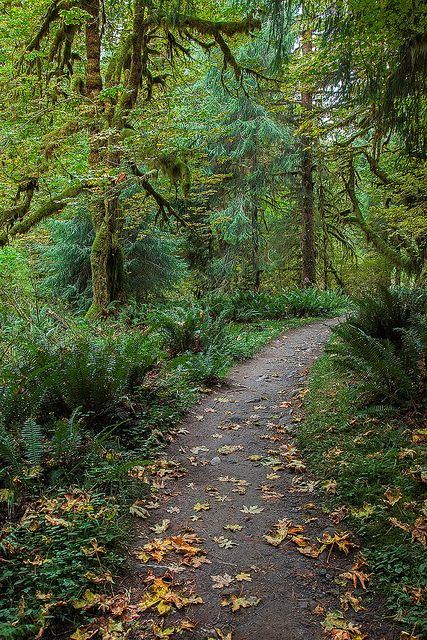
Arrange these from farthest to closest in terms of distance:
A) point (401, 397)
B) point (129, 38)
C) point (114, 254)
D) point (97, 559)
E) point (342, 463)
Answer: point (114, 254), point (129, 38), point (401, 397), point (342, 463), point (97, 559)

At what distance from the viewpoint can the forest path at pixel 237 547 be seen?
2.59 metres

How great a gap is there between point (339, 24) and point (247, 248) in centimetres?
1082

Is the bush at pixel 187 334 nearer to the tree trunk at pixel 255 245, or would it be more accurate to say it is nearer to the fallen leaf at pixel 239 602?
the fallen leaf at pixel 239 602

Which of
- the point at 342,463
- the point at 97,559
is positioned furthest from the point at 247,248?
the point at 97,559

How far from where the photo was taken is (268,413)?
A: 241 inches

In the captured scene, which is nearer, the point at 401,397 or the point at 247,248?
the point at 401,397

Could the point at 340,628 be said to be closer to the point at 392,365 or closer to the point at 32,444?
the point at 32,444

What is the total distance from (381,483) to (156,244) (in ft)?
38.5

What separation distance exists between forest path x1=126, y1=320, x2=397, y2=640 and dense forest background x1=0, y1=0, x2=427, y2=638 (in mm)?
287

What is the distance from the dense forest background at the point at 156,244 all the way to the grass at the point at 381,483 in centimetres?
3

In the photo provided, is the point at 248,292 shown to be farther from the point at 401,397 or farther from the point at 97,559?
the point at 97,559

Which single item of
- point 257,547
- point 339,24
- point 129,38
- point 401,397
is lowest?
point 257,547

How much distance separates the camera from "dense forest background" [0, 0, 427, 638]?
3.53 metres

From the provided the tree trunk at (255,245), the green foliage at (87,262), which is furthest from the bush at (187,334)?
the tree trunk at (255,245)
